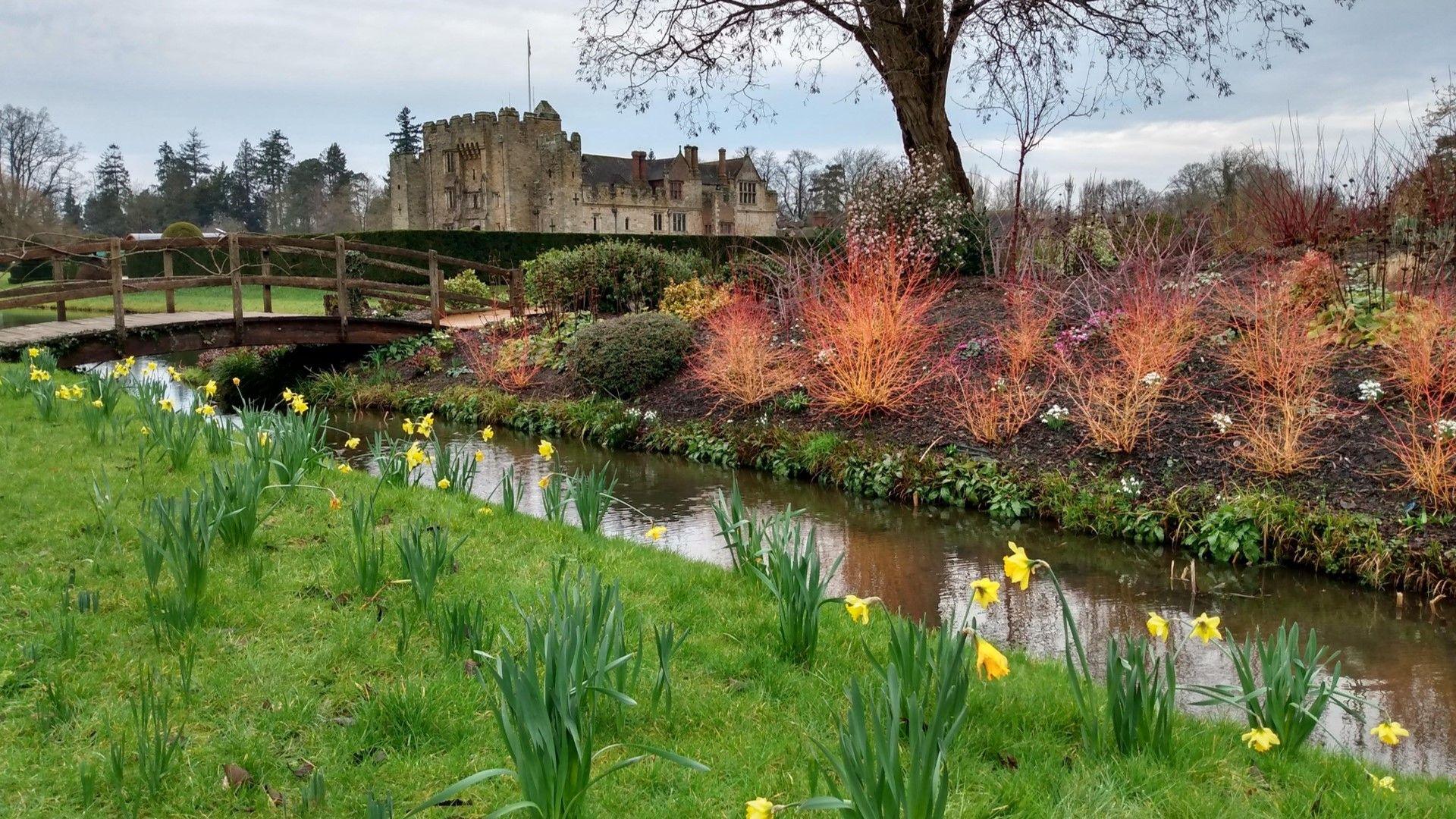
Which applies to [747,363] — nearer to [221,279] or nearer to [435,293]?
[221,279]

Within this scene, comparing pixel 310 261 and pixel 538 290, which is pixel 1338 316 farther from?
pixel 310 261

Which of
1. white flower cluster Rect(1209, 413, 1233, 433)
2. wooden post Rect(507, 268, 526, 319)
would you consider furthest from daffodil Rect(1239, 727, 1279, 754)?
wooden post Rect(507, 268, 526, 319)

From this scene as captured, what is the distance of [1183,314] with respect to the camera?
8250 mm

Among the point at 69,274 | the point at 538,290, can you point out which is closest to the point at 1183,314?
the point at 538,290

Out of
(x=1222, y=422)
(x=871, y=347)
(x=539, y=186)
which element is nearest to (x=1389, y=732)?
(x=1222, y=422)

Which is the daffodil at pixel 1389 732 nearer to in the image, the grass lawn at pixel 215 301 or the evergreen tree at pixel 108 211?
the grass lawn at pixel 215 301

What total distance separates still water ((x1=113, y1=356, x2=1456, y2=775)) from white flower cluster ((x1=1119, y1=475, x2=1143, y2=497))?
0.47 meters

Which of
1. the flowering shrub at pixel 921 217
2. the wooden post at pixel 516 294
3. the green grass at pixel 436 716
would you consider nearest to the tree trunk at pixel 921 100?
the flowering shrub at pixel 921 217

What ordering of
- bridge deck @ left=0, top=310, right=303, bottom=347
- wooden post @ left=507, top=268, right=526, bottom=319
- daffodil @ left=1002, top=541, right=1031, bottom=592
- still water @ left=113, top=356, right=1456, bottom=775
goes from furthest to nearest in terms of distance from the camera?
wooden post @ left=507, top=268, right=526, bottom=319
bridge deck @ left=0, top=310, right=303, bottom=347
still water @ left=113, top=356, right=1456, bottom=775
daffodil @ left=1002, top=541, right=1031, bottom=592

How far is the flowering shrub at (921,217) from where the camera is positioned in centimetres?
1270

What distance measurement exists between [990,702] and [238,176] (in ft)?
228

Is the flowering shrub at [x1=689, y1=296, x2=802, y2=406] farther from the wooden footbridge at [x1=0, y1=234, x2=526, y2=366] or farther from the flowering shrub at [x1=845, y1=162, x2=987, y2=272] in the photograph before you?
the wooden footbridge at [x1=0, y1=234, x2=526, y2=366]

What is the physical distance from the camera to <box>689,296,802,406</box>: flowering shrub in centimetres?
998

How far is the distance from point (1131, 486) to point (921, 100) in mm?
9236
